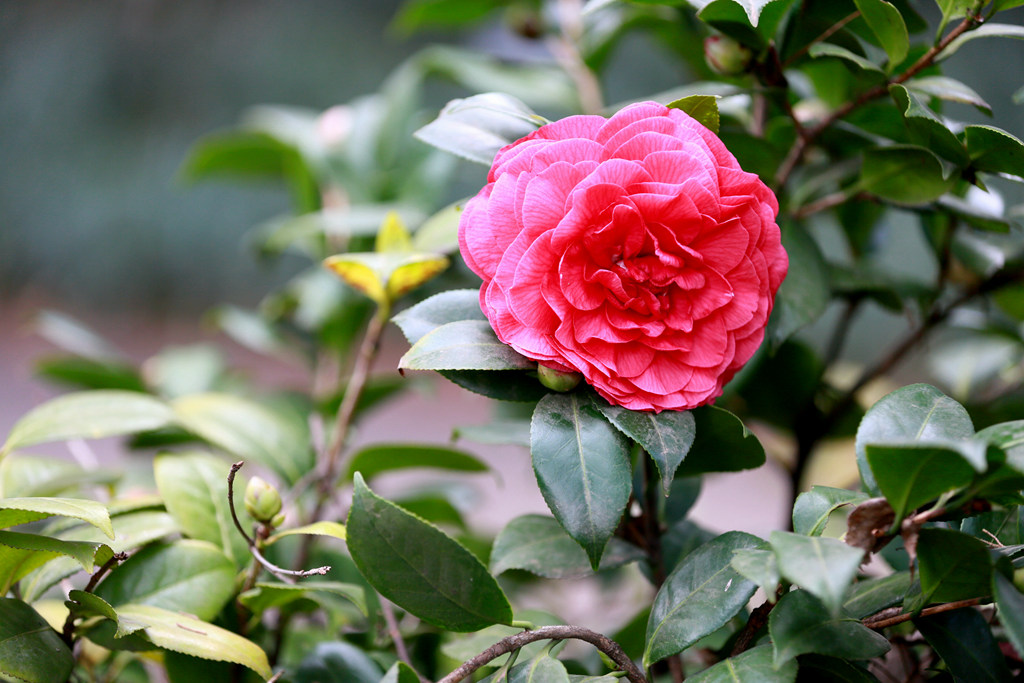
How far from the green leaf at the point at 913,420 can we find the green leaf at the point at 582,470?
0.13 m

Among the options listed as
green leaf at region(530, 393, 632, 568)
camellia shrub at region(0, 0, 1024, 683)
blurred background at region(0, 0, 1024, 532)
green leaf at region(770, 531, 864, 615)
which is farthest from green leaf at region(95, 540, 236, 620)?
blurred background at region(0, 0, 1024, 532)

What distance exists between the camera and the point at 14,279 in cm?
189

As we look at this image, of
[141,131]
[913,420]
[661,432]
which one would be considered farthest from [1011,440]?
[141,131]

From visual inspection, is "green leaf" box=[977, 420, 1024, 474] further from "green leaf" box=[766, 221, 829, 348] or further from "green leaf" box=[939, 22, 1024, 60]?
"green leaf" box=[939, 22, 1024, 60]

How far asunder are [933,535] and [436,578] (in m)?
0.25

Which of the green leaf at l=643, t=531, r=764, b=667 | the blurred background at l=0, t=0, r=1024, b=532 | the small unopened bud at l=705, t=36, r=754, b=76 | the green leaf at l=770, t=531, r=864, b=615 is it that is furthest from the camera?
the blurred background at l=0, t=0, r=1024, b=532

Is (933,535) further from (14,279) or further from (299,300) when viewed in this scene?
(14,279)

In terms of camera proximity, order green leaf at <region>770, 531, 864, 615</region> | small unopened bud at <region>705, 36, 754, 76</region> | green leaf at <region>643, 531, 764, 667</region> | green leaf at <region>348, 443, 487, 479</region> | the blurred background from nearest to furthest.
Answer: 1. green leaf at <region>770, 531, 864, 615</region>
2. green leaf at <region>643, 531, 764, 667</region>
3. small unopened bud at <region>705, 36, 754, 76</region>
4. green leaf at <region>348, 443, 487, 479</region>
5. the blurred background

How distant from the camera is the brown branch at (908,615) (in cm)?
36

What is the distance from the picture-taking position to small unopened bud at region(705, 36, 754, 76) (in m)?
0.48

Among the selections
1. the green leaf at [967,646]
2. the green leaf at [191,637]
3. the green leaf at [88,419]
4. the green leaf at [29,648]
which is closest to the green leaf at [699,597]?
the green leaf at [967,646]

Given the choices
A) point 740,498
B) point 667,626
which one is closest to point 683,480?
point 667,626

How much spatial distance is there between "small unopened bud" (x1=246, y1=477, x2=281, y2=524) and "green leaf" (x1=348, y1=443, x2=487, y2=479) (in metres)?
0.17

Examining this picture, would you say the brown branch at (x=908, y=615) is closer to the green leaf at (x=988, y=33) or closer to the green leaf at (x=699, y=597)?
the green leaf at (x=699, y=597)
